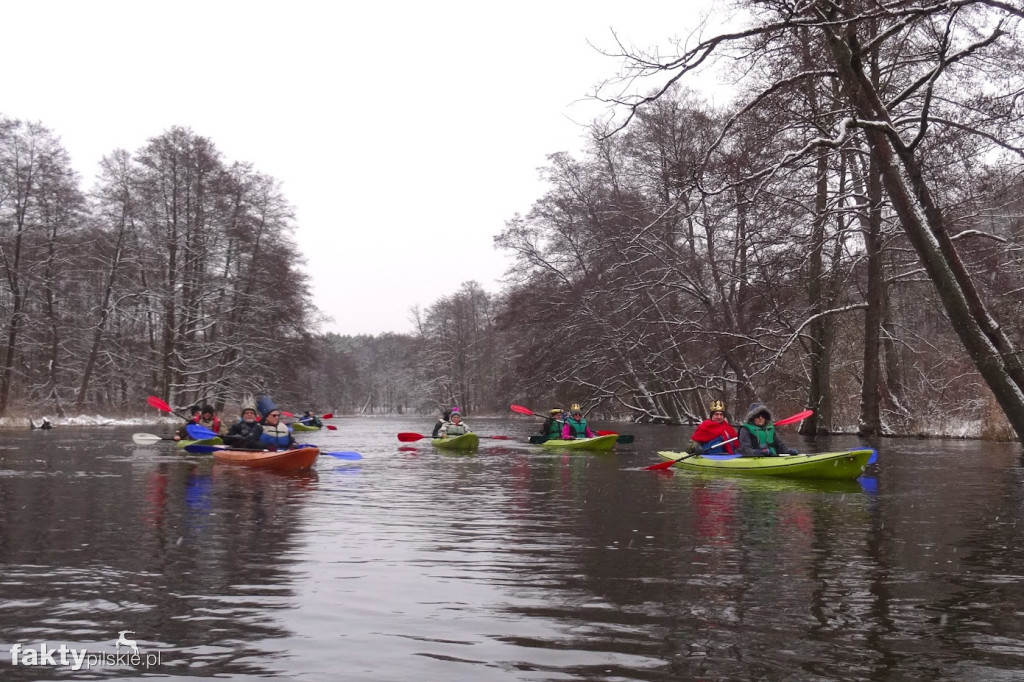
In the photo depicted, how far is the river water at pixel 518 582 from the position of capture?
395 cm

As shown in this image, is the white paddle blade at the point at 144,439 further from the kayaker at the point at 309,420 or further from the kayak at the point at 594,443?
the kayaker at the point at 309,420

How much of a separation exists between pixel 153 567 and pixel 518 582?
2538mm

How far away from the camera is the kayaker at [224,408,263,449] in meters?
16.8

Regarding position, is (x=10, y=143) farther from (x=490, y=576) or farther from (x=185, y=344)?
(x=490, y=576)

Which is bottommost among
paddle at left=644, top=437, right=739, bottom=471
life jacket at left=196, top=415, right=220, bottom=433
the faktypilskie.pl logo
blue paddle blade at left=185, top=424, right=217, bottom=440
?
the faktypilskie.pl logo

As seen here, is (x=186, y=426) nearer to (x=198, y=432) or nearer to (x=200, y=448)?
(x=198, y=432)

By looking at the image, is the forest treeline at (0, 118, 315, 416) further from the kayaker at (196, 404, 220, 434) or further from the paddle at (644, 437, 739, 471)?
the paddle at (644, 437, 739, 471)

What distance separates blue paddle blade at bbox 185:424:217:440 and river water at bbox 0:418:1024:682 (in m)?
7.67

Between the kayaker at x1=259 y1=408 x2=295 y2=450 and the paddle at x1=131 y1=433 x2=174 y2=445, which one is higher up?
the kayaker at x1=259 y1=408 x2=295 y2=450

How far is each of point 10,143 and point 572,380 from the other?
20927 mm

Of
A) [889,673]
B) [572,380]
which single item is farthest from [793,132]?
[572,380]

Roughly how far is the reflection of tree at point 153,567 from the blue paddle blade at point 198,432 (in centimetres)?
790

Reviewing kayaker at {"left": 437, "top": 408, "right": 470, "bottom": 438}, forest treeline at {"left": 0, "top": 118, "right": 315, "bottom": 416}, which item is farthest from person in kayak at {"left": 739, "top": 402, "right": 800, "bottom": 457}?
forest treeline at {"left": 0, "top": 118, "right": 315, "bottom": 416}

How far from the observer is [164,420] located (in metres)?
34.8
